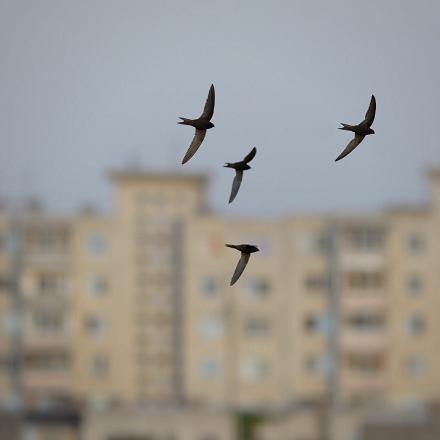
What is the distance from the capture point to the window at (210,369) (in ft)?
187

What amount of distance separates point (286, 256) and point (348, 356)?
16.9ft

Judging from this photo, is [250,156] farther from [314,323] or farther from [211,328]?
[211,328]

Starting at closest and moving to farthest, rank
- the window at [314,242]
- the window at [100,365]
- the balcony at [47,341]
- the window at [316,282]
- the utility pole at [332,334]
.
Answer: the utility pole at [332,334]
the window at [314,242]
the window at [316,282]
the balcony at [47,341]
the window at [100,365]

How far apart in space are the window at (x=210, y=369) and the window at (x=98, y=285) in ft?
16.8

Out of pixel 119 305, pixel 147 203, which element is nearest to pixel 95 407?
pixel 119 305

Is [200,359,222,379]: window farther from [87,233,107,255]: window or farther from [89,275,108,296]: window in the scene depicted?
[87,233,107,255]: window

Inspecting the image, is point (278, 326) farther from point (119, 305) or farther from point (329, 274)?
point (119, 305)

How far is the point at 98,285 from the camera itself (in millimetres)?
58125

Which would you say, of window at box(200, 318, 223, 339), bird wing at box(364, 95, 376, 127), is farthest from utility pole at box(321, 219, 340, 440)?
bird wing at box(364, 95, 376, 127)

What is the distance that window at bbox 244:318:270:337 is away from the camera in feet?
185

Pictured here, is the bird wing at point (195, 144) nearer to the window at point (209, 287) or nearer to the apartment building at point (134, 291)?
the window at point (209, 287)

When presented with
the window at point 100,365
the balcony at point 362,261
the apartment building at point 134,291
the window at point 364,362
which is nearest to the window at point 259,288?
the balcony at point 362,261

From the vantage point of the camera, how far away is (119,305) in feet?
191

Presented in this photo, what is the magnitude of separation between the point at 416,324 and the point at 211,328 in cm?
796
